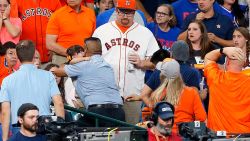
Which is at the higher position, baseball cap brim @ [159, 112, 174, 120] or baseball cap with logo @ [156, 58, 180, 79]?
baseball cap with logo @ [156, 58, 180, 79]

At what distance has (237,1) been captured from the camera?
60.3 ft

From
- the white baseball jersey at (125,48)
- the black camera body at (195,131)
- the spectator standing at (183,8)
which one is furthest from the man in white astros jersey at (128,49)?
the black camera body at (195,131)

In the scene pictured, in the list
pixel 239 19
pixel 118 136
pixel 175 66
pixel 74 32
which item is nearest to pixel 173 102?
pixel 175 66

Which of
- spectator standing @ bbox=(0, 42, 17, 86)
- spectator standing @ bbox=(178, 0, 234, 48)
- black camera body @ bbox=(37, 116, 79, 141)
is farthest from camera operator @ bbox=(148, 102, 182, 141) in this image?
spectator standing @ bbox=(178, 0, 234, 48)

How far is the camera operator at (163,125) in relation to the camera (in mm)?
12414

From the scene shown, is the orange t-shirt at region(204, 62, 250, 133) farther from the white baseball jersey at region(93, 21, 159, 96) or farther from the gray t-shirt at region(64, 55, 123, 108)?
the white baseball jersey at region(93, 21, 159, 96)

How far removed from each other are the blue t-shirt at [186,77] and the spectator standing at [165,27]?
8.98 feet

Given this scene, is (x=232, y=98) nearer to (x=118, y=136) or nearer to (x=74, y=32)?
(x=118, y=136)

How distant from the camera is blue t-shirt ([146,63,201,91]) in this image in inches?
551

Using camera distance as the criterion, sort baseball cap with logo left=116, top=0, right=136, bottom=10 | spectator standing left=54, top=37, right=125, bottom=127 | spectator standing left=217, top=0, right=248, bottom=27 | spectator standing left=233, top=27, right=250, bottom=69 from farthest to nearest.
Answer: spectator standing left=217, top=0, right=248, bottom=27, baseball cap with logo left=116, top=0, right=136, bottom=10, spectator standing left=233, top=27, right=250, bottom=69, spectator standing left=54, top=37, right=125, bottom=127

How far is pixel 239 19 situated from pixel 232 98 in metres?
5.01

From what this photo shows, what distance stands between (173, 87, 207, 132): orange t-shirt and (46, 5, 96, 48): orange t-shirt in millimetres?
3711

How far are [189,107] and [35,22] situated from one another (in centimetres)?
465

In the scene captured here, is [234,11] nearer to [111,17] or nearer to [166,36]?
[166,36]
